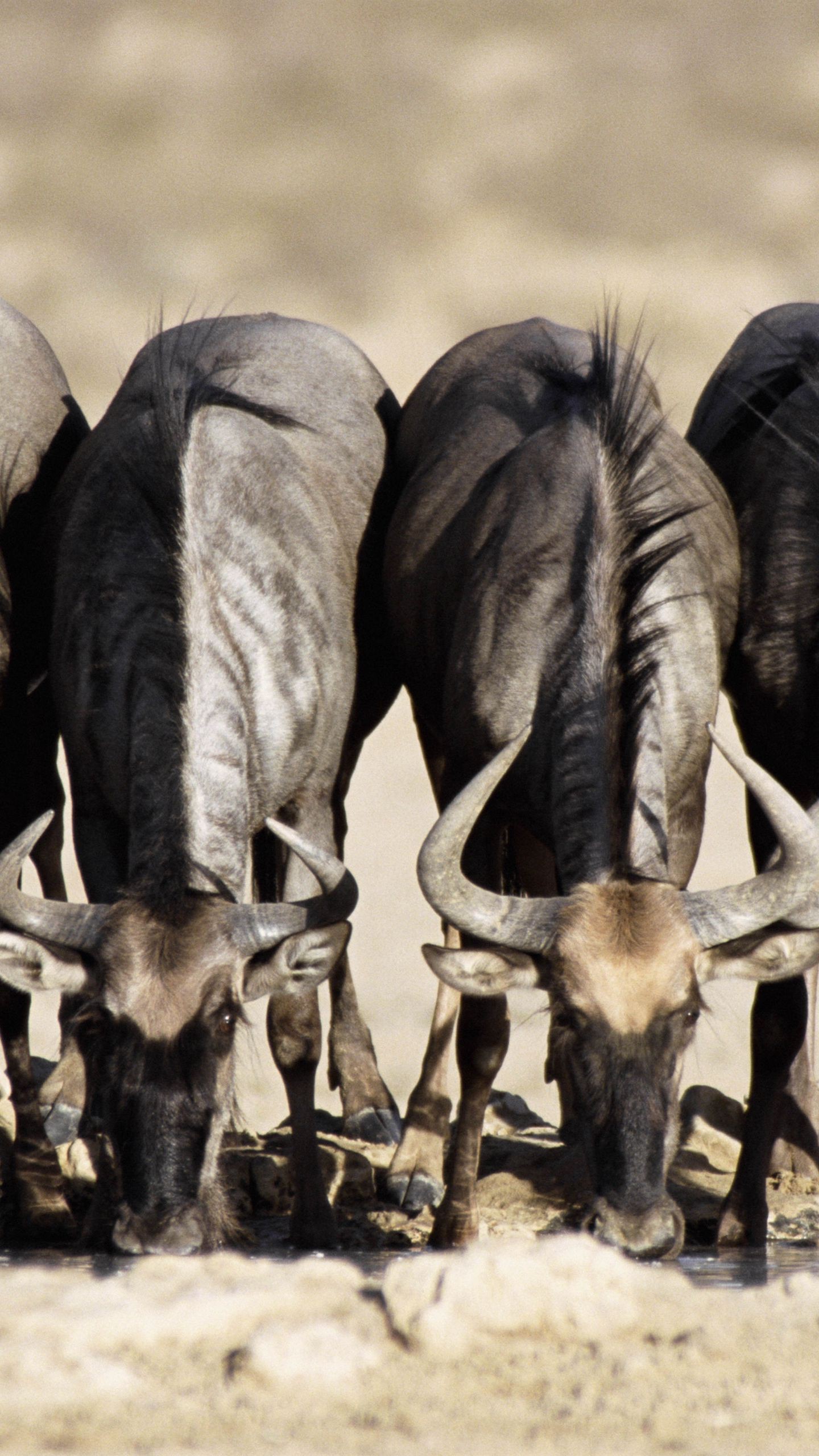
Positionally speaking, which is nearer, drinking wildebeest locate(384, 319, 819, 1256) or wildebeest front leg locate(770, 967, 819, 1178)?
drinking wildebeest locate(384, 319, 819, 1256)

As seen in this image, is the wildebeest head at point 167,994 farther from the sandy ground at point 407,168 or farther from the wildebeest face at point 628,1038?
the sandy ground at point 407,168

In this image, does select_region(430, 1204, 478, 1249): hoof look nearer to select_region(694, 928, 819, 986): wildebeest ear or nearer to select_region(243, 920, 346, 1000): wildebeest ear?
select_region(243, 920, 346, 1000): wildebeest ear

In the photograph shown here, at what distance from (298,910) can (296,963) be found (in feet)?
0.55

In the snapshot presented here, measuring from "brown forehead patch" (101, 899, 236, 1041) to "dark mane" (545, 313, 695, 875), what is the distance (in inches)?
46.9

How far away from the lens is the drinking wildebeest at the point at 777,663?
22.7ft

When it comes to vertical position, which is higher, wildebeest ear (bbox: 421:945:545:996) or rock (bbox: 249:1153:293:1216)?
wildebeest ear (bbox: 421:945:545:996)

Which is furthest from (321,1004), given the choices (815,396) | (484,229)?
(484,229)

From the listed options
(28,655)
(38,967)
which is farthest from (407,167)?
(38,967)

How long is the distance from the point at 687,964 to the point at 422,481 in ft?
10.4

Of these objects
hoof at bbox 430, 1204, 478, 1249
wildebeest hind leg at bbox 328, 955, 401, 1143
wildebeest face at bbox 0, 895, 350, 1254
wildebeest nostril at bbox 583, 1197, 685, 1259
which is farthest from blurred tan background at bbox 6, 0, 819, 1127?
wildebeest nostril at bbox 583, 1197, 685, 1259

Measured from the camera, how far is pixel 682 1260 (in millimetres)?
6062

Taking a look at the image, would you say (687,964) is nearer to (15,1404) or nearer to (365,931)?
(15,1404)

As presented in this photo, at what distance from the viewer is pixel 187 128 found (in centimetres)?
3753

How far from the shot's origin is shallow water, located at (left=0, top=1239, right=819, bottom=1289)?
5.36 metres
